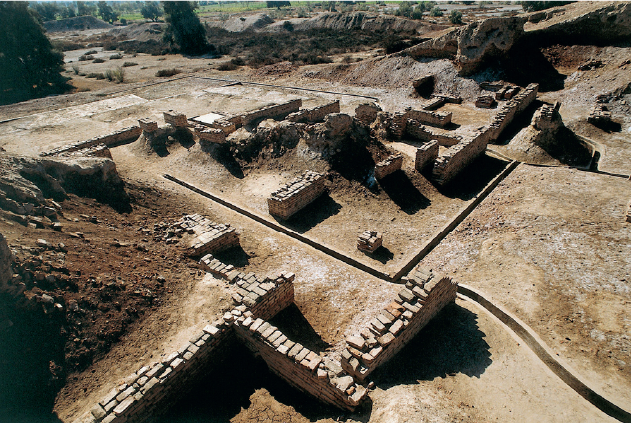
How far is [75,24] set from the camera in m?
100

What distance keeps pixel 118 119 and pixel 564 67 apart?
29.8 meters

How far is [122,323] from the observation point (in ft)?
25.6

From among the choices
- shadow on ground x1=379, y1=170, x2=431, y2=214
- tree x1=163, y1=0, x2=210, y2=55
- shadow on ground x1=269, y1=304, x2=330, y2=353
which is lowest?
shadow on ground x1=269, y1=304, x2=330, y2=353

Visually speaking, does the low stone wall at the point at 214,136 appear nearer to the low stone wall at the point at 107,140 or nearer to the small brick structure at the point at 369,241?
the low stone wall at the point at 107,140

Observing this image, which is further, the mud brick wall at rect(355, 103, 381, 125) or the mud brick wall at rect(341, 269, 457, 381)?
the mud brick wall at rect(355, 103, 381, 125)

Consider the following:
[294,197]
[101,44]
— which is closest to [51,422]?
[294,197]

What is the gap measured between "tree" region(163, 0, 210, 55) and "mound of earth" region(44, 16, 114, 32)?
6863cm

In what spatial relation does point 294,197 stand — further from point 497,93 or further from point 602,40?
point 602,40

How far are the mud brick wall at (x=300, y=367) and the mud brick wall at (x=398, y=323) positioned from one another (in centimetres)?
45

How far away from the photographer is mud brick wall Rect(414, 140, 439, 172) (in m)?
13.7

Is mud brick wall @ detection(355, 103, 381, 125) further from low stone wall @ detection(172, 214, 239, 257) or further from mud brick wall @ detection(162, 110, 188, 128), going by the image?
low stone wall @ detection(172, 214, 239, 257)

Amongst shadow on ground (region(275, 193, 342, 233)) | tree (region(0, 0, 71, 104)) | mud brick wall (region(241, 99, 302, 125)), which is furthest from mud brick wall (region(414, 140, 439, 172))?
tree (region(0, 0, 71, 104))

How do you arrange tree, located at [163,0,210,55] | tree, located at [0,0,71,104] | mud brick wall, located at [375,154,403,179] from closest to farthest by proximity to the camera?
mud brick wall, located at [375,154,403,179], tree, located at [0,0,71,104], tree, located at [163,0,210,55]

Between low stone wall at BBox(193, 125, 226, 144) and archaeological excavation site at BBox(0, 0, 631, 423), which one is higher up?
low stone wall at BBox(193, 125, 226, 144)
